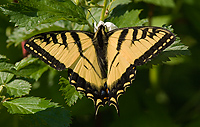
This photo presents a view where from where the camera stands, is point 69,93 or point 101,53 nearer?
point 69,93

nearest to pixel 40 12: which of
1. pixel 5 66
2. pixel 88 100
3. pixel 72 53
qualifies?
pixel 72 53

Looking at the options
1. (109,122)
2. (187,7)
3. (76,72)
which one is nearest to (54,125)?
(76,72)

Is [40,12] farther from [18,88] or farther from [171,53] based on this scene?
[171,53]

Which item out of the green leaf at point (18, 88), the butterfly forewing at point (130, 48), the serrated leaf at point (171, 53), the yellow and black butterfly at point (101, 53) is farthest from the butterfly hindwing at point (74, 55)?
the serrated leaf at point (171, 53)

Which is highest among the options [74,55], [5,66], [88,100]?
[74,55]

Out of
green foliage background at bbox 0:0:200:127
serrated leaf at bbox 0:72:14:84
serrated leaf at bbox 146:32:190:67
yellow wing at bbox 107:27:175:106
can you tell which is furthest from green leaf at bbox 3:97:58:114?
serrated leaf at bbox 146:32:190:67

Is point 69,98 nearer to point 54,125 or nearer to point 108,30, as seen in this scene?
point 54,125

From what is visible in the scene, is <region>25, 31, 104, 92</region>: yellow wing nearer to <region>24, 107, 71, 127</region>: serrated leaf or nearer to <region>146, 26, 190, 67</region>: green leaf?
<region>24, 107, 71, 127</region>: serrated leaf
